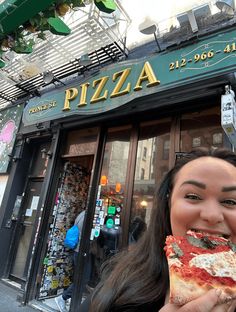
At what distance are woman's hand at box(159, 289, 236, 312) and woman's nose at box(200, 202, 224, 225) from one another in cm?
30

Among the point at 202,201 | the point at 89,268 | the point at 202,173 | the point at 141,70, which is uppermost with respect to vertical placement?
the point at 141,70

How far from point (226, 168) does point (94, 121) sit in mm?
4351

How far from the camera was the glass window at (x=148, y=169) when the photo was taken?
4.38 metres

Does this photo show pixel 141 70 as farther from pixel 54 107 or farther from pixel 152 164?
pixel 54 107

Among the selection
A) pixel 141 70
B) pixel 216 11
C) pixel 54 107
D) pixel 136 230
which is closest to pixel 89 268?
pixel 136 230

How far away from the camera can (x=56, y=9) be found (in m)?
1.85

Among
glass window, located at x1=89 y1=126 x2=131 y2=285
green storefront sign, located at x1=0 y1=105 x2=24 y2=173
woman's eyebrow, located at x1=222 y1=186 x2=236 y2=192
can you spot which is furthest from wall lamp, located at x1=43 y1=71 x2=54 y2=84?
woman's eyebrow, located at x1=222 y1=186 x2=236 y2=192

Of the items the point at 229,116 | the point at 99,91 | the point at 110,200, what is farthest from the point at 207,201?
the point at 110,200

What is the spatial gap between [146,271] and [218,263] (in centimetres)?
43

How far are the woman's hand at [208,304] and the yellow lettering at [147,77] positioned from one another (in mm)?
3400

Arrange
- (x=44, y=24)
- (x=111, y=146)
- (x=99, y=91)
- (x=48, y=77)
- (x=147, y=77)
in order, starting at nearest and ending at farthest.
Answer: (x=44, y=24) → (x=147, y=77) → (x=99, y=91) → (x=111, y=146) → (x=48, y=77)

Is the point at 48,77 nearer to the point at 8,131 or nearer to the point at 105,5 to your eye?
the point at 8,131

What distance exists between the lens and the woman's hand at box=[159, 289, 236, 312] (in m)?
0.78

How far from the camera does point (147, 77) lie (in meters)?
3.95
